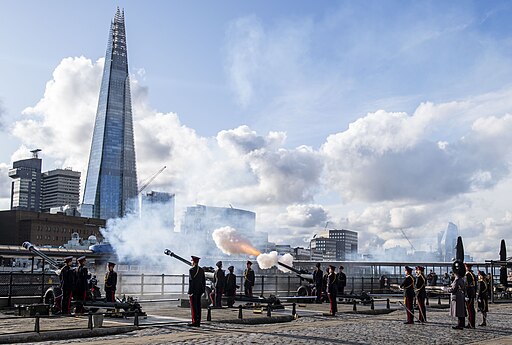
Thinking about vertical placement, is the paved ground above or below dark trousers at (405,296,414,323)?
below

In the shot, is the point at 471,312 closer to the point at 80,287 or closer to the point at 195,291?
the point at 195,291

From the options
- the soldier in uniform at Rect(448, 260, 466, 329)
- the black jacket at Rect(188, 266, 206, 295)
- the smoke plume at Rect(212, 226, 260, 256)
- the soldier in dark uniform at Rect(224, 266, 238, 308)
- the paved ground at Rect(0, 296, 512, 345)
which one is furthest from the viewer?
the smoke plume at Rect(212, 226, 260, 256)

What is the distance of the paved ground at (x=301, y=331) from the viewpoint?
15883 mm

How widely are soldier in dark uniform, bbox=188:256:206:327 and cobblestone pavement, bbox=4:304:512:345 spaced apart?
0.37 meters

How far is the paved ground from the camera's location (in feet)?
52.1

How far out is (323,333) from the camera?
17.7 metres

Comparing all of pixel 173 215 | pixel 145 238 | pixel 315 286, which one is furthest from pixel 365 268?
pixel 315 286

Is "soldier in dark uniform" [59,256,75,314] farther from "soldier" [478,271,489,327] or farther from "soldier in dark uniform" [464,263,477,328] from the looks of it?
"soldier" [478,271,489,327]

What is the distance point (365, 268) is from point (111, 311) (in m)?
76.7

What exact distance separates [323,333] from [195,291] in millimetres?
4238

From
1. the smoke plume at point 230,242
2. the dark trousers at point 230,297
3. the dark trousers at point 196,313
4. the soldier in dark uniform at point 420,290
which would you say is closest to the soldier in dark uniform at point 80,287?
the dark trousers at point 196,313

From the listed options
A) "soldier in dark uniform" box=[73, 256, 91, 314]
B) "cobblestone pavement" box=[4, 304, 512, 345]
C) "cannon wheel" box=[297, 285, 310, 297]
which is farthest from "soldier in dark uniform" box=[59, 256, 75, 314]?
"cannon wheel" box=[297, 285, 310, 297]

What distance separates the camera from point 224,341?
50.4 feet

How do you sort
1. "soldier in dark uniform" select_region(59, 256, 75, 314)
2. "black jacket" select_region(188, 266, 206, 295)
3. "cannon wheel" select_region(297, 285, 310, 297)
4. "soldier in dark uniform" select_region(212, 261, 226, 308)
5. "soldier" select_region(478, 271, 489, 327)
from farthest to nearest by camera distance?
1. "cannon wheel" select_region(297, 285, 310, 297)
2. "soldier in dark uniform" select_region(212, 261, 226, 308)
3. "soldier" select_region(478, 271, 489, 327)
4. "soldier in dark uniform" select_region(59, 256, 75, 314)
5. "black jacket" select_region(188, 266, 206, 295)
